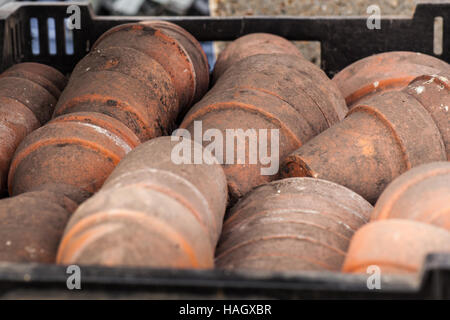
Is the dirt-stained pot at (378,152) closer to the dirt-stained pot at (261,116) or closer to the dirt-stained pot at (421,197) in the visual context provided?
the dirt-stained pot at (261,116)

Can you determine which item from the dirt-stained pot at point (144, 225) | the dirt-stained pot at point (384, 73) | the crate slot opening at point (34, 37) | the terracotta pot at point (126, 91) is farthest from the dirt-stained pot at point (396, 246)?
the crate slot opening at point (34, 37)

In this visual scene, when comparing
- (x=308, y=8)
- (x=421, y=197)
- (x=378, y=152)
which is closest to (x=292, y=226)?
(x=421, y=197)

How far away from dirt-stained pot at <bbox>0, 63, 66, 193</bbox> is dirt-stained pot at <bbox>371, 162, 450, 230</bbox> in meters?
Answer: 1.67

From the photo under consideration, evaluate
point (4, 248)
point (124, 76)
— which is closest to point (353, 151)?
point (124, 76)

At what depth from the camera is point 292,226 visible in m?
2.00

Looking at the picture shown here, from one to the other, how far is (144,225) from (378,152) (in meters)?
1.22

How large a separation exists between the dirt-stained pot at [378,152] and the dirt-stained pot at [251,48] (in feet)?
3.90

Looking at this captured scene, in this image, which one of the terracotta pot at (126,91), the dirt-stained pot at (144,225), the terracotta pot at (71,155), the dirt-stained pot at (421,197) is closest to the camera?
the dirt-stained pot at (144,225)

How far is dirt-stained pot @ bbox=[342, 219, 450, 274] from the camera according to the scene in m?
1.53

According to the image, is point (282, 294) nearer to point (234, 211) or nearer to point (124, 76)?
point (234, 211)

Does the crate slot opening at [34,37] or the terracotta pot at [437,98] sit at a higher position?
the crate slot opening at [34,37]

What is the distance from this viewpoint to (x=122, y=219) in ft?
5.09

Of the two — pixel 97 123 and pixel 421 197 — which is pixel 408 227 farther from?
pixel 97 123

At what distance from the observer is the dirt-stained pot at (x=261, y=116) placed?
97.0 inches
